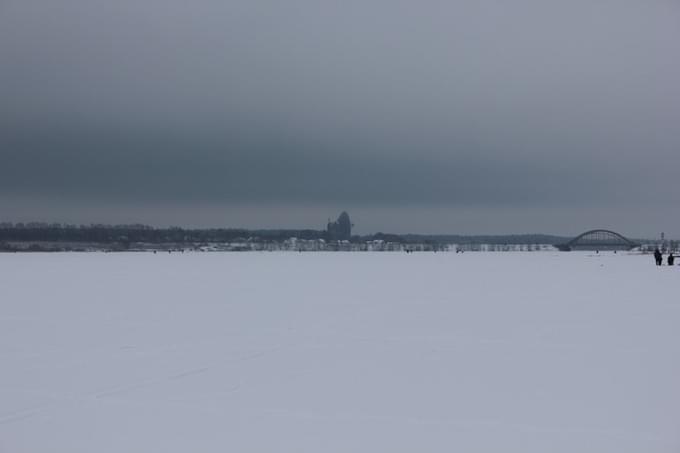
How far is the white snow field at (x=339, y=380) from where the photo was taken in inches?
209

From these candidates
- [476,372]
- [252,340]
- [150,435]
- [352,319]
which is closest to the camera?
[150,435]

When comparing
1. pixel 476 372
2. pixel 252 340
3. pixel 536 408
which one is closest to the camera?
pixel 536 408

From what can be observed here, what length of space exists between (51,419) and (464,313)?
9593mm

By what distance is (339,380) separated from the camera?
735cm

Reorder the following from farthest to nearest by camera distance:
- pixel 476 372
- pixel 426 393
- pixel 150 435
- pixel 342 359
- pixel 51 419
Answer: pixel 342 359, pixel 476 372, pixel 426 393, pixel 51 419, pixel 150 435

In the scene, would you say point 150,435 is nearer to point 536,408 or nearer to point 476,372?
point 536,408

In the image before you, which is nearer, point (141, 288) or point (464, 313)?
point (464, 313)

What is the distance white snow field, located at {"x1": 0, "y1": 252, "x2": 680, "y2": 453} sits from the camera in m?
5.31

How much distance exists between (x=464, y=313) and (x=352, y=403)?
7988 millimetres

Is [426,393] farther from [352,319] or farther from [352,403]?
[352,319]

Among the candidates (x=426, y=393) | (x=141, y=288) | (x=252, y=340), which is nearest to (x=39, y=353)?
(x=252, y=340)

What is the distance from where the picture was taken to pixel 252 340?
10.2 metres

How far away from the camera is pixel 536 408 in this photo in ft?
20.3

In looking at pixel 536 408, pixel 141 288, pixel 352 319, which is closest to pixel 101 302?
pixel 141 288
